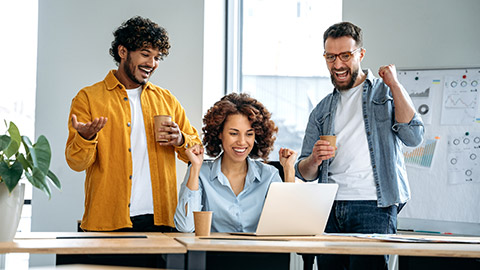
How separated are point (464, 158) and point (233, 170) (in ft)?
5.13

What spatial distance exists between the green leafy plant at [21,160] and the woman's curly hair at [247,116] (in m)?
0.95

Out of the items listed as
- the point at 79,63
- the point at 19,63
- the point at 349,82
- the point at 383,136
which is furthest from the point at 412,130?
the point at 19,63

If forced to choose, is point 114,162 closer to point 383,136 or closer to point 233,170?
point 233,170

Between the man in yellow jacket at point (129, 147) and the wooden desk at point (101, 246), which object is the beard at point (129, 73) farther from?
the wooden desk at point (101, 246)

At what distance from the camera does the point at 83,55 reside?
4.08 m

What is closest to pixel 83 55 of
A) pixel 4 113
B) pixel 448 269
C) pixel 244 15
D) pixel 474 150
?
pixel 4 113

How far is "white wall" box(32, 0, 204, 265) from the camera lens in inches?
158

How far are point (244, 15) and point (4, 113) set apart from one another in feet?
6.71

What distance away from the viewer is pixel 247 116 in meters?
2.54

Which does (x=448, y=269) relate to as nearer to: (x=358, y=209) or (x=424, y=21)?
(x=358, y=209)

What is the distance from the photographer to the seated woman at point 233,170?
2312 millimetres

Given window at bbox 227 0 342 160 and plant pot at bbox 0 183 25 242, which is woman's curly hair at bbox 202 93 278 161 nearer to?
plant pot at bbox 0 183 25 242

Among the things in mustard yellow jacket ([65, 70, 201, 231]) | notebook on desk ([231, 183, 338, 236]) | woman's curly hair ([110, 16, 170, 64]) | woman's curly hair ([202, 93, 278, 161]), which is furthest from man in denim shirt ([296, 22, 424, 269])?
woman's curly hair ([110, 16, 170, 64])

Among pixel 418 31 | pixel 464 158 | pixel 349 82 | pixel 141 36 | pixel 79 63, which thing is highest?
pixel 418 31
